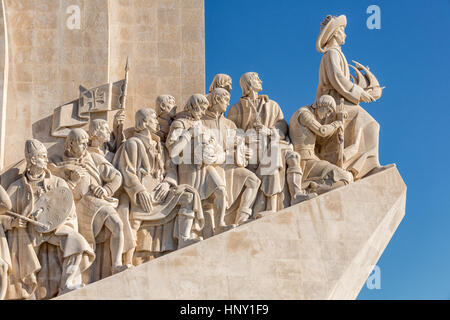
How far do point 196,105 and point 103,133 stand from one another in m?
1.18

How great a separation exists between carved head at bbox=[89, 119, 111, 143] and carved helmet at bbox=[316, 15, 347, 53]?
10.7 ft

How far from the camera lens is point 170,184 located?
44.6 feet

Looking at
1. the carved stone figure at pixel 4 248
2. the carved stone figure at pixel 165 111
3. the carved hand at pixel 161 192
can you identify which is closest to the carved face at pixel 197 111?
Result: the carved stone figure at pixel 165 111

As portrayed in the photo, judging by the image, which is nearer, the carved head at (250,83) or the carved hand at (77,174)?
the carved hand at (77,174)

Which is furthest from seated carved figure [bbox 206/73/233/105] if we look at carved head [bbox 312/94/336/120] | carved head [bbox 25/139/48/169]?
carved head [bbox 25/139/48/169]

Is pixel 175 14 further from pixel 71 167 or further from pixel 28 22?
pixel 71 167

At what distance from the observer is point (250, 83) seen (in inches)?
571

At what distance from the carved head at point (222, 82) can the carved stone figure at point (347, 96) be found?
4.10 feet

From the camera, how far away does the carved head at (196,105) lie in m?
14.0

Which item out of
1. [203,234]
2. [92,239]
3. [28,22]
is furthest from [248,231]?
[28,22]

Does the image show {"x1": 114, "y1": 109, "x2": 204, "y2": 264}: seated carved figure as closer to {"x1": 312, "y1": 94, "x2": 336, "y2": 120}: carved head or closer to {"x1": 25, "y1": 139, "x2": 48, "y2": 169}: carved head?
{"x1": 25, "y1": 139, "x2": 48, "y2": 169}: carved head

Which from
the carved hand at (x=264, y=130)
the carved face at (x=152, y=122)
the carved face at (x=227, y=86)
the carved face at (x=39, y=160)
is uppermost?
the carved face at (x=227, y=86)

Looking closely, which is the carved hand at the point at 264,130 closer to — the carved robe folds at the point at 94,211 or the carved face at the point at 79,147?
the carved robe folds at the point at 94,211

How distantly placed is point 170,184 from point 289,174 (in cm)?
143
